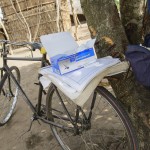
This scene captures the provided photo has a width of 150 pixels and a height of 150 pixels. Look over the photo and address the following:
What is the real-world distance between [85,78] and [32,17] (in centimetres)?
970

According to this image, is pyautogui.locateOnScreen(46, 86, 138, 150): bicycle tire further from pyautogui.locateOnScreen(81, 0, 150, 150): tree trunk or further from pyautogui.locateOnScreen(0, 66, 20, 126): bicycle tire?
pyautogui.locateOnScreen(0, 66, 20, 126): bicycle tire

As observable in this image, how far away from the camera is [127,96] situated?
240 cm

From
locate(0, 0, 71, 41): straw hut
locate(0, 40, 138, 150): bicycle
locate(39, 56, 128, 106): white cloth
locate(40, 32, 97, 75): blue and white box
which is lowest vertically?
locate(0, 0, 71, 41): straw hut

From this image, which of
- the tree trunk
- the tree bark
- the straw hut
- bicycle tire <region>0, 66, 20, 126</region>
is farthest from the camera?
the straw hut

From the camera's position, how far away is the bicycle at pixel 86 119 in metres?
2.29

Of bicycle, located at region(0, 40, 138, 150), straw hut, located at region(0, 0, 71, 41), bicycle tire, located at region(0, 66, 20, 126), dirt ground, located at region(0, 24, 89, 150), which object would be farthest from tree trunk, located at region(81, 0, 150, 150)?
straw hut, located at region(0, 0, 71, 41)

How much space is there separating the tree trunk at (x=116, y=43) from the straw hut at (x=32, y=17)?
881cm

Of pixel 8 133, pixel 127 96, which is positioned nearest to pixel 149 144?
pixel 127 96

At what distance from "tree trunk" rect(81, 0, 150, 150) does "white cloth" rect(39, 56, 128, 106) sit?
0.19 meters

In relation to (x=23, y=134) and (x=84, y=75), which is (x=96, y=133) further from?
(x=23, y=134)

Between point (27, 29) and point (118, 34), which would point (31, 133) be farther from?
point (27, 29)

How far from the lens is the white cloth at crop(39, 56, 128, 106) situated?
2066mm

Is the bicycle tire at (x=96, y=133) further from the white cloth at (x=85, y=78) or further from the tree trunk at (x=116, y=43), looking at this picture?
the white cloth at (x=85, y=78)

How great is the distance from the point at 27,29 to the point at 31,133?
7618mm
